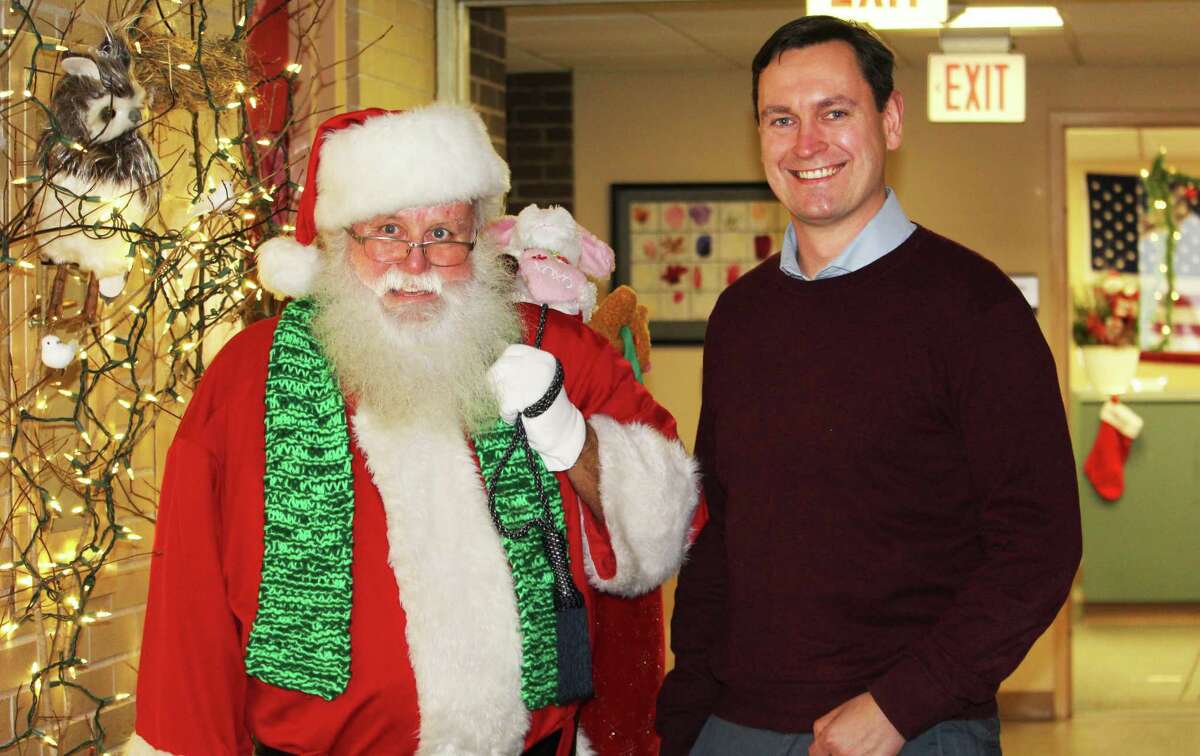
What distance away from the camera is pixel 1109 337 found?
761 cm

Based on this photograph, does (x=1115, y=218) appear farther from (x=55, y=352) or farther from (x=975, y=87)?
A: (x=55, y=352)

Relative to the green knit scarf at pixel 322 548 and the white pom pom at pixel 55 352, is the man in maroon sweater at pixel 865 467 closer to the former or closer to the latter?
the green knit scarf at pixel 322 548

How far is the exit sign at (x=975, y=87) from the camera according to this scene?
194 inches

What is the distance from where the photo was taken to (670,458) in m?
2.16

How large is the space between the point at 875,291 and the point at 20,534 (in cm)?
162

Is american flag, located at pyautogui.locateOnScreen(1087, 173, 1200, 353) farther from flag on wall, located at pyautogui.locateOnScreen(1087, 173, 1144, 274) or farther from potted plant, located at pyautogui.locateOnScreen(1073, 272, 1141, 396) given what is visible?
potted plant, located at pyautogui.locateOnScreen(1073, 272, 1141, 396)

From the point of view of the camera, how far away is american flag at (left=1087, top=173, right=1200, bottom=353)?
9320 mm

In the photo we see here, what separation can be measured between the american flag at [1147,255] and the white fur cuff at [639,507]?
7.93 meters

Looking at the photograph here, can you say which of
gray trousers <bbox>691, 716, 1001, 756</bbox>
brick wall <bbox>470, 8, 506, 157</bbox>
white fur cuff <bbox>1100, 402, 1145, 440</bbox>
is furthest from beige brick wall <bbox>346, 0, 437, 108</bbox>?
white fur cuff <bbox>1100, 402, 1145, 440</bbox>

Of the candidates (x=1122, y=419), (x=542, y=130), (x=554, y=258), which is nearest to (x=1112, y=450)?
(x=1122, y=419)

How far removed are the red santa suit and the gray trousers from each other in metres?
0.26

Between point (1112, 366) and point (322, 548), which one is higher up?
point (1112, 366)

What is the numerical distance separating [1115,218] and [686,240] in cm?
392

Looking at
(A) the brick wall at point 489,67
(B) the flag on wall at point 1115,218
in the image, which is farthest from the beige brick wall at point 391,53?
(B) the flag on wall at point 1115,218
